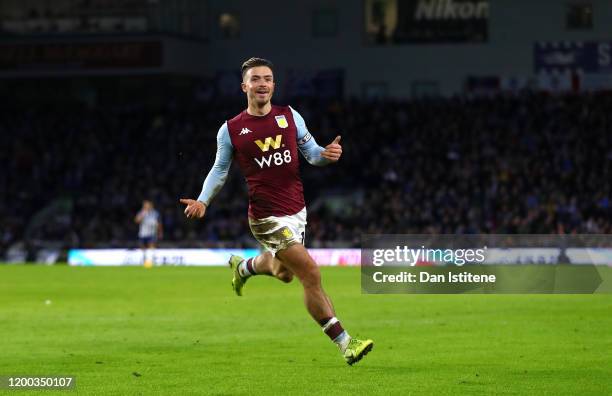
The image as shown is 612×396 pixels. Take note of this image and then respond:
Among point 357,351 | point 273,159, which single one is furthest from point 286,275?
point 357,351

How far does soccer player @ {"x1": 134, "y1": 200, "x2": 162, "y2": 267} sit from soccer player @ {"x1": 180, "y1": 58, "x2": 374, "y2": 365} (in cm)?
2901

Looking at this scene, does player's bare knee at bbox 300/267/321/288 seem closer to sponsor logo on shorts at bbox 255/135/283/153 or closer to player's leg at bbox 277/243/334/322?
player's leg at bbox 277/243/334/322

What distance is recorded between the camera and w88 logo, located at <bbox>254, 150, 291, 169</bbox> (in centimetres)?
1223

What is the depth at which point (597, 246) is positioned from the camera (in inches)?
1414

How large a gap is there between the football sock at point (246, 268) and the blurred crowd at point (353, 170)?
26866 mm

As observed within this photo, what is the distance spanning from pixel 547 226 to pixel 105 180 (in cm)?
2029

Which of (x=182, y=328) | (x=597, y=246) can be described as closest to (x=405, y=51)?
(x=597, y=246)

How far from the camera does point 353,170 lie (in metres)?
50.1

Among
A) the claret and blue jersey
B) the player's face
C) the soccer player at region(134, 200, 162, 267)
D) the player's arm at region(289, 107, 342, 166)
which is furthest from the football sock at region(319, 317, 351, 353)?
the soccer player at region(134, 200, 162, 267)

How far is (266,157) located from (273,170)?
5.9 inches

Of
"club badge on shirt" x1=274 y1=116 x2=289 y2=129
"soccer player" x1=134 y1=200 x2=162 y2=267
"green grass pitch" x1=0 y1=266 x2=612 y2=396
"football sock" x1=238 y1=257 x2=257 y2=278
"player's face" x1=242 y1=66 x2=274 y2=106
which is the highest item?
"player's face" x1=242 y1=66 x2=274 y2=106

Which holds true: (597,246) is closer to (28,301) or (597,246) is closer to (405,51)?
(28,301)

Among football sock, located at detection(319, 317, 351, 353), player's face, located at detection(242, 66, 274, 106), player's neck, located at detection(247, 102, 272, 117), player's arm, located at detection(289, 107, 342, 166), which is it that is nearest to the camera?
football sock, located at detection(319, 317, 351, 353)

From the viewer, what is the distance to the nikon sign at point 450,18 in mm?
55372
